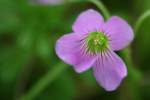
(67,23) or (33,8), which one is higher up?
(33,8)

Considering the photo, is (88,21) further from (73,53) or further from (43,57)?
(43,57)

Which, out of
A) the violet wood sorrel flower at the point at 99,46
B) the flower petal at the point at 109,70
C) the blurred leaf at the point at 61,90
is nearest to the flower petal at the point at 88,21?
the violet wood sorrel flower at the point at 99,46

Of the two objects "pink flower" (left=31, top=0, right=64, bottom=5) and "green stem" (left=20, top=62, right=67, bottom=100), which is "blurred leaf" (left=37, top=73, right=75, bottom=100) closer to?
"green stem" (left=20, top=62, right=67, bottom=100)

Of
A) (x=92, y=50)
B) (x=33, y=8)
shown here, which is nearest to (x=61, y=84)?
(x=33, y=8)

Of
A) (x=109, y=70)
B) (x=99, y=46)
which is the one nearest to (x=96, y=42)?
(x=99, y=46)

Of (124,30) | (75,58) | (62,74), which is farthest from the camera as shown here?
(62,74)

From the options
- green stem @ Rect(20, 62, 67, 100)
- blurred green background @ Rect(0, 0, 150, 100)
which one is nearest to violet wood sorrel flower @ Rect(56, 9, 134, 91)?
green stem @ Rect(20, 62, 67, 100)

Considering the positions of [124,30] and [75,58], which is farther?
[75,58]

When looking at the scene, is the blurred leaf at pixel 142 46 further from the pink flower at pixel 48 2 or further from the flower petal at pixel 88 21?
the flower petal at pixel 88 21

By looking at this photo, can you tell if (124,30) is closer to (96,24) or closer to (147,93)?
(96,24)
